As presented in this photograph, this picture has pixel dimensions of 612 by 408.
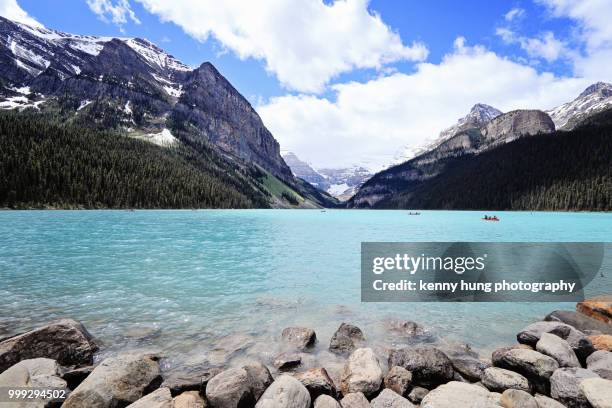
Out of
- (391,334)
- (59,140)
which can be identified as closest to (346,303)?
(391,334)

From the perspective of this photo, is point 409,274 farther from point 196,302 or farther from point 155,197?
point 155,197

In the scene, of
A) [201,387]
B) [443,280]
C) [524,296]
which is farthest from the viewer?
[443,280]

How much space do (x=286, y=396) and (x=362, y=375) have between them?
289cm

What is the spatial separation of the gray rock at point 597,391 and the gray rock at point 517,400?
131cm

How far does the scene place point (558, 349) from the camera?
11328 millimetres

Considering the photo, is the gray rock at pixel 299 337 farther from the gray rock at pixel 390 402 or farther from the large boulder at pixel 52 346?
the large boulder at pixel 52 346

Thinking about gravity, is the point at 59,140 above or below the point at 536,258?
above

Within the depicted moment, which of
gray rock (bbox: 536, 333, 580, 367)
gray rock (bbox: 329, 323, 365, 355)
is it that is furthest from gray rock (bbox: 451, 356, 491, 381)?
gray rock (bbox: 329, 323, 365, 355)

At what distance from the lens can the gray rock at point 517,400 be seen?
8.45 meters

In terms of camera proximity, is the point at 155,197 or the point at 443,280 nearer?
the point at 443,280

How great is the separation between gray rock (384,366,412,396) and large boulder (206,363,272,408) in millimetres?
3576

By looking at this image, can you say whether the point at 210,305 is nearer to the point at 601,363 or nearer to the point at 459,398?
the point at 459,398

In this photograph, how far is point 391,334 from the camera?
1572 centimetres

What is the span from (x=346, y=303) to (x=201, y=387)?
12.5m
